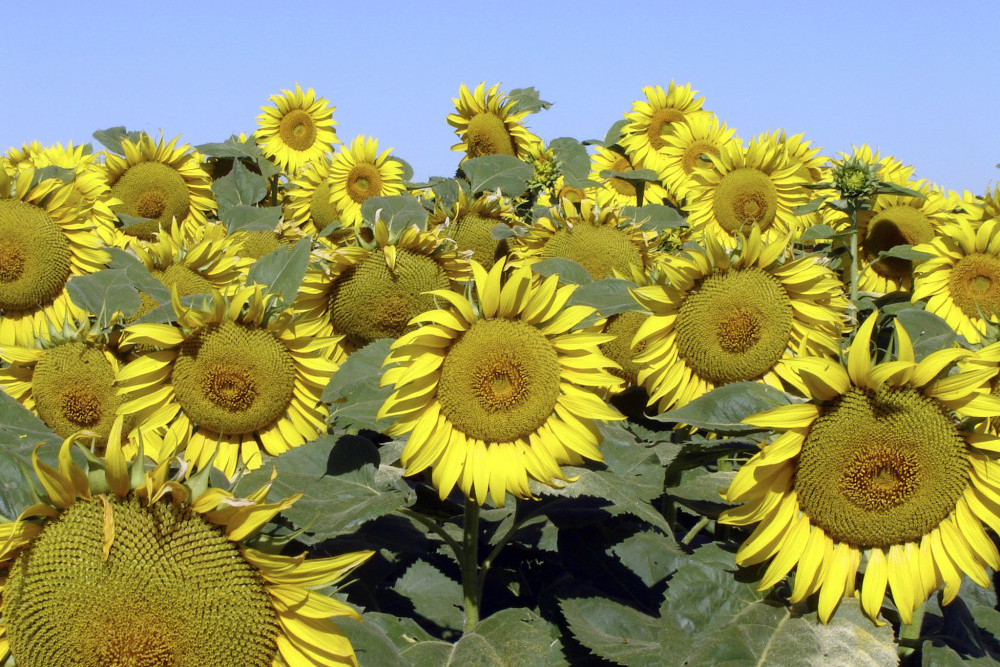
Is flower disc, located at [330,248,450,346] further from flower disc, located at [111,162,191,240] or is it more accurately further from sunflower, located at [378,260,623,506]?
flower disc, located at [111,162,191,240]

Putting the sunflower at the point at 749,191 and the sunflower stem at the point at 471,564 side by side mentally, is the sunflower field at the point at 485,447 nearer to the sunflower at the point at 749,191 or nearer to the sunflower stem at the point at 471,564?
the sunflower stem at the point at 471,564

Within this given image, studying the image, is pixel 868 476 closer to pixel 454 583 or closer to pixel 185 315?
pixel 454 583

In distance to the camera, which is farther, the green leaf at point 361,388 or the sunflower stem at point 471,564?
the sunflower stem at point 471,564

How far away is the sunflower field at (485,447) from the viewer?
1.80m

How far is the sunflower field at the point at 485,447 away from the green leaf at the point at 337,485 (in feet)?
0.04

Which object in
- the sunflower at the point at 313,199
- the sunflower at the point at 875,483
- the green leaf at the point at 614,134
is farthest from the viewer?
the green leaf at the point at 614,134

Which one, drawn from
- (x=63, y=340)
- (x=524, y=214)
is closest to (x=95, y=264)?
(x=63, y=340)

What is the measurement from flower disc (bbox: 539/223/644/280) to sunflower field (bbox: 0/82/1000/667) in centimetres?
2

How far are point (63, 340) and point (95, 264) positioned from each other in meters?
1.06

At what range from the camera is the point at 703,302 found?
125 inches

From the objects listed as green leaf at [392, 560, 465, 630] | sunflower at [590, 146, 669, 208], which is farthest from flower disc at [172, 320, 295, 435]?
sunflower at [590, 146, 669, 208]

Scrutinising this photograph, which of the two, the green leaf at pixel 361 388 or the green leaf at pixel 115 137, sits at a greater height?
the green leaf at pixel 115 137

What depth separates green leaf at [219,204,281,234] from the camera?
14.8ft

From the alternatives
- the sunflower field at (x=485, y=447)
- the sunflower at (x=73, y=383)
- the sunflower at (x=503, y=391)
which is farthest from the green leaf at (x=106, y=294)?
A: the sunflower at (x=503, y=391)
